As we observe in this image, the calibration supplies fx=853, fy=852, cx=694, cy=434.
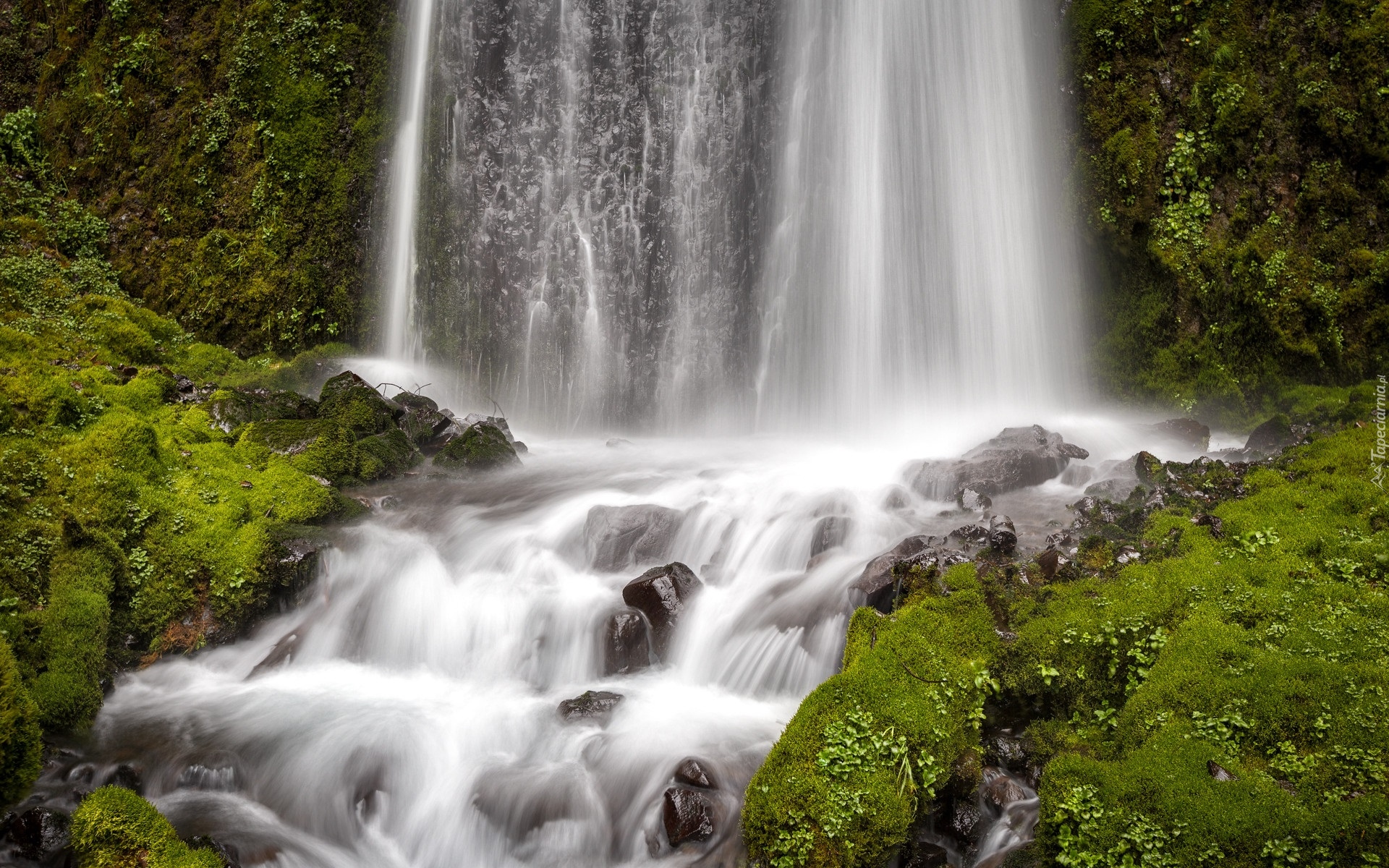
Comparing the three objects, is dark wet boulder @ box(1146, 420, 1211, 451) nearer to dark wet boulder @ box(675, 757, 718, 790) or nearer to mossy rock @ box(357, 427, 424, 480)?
dark wet boulder @ box(675, 757, 718, 790)

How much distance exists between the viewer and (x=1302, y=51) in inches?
487

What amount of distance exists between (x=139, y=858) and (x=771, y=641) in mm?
4786

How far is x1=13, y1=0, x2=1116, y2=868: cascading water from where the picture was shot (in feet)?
23.8

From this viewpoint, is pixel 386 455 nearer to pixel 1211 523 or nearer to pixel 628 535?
pixel 628 535

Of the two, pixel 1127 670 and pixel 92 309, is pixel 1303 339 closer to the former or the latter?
pixel 1127 670

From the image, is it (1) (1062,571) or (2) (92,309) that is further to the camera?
(2) (92,309)

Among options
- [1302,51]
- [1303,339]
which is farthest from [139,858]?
[1302,51]

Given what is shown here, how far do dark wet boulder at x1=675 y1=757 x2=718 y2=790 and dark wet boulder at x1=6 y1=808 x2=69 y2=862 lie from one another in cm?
390

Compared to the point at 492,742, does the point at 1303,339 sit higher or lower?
higher

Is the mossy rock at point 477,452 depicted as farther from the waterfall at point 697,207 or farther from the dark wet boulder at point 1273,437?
the dark wet boulder at point 1273,437

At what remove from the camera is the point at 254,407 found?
11.3m

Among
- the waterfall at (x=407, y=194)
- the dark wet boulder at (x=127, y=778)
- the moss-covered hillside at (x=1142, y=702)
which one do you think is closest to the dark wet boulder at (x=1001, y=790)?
the moss-covered hillside at (x=1142, y=702)

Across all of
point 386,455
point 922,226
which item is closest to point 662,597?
point 386,455

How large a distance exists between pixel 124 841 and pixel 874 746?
4.55m
